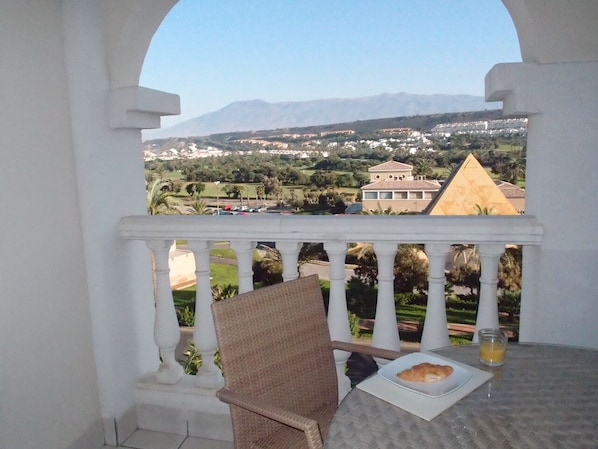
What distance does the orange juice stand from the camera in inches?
47.4

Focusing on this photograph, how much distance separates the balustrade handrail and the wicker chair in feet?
1.07

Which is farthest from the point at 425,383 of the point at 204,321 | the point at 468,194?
the point at 468,194

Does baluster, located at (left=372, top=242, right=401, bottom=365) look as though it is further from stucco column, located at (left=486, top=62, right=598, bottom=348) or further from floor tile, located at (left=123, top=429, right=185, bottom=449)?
floor tile, located at (left=123, top=429, right=185, bottom=449)

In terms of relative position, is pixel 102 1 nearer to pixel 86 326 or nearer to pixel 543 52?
pixel 86 326

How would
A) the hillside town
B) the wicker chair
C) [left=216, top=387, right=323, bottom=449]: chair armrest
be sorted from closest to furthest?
1. [left=216, top=387, right=323, bottom=449]: chair armrest
2. the wicker chair
3. the hillside town

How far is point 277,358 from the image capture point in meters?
1.45

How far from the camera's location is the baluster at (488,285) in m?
1.75

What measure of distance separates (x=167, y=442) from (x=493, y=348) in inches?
64.4

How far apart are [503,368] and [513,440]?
0.33m

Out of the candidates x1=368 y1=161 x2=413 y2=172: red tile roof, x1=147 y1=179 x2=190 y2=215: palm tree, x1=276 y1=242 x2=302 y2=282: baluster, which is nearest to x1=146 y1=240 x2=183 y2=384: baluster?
x1=276 y1=242 x2=302 y2=282: baluster

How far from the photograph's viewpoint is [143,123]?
83.7 inches

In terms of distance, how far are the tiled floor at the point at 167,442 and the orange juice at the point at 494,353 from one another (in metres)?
1.37

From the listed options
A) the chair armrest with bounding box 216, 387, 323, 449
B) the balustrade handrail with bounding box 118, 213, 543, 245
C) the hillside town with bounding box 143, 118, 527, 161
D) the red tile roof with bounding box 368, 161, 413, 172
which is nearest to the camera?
the chair armrest with bounding box 216, 387, 323, 449

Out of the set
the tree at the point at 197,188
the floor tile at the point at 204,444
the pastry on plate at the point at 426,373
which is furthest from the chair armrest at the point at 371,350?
the tree at the point at 197,188
